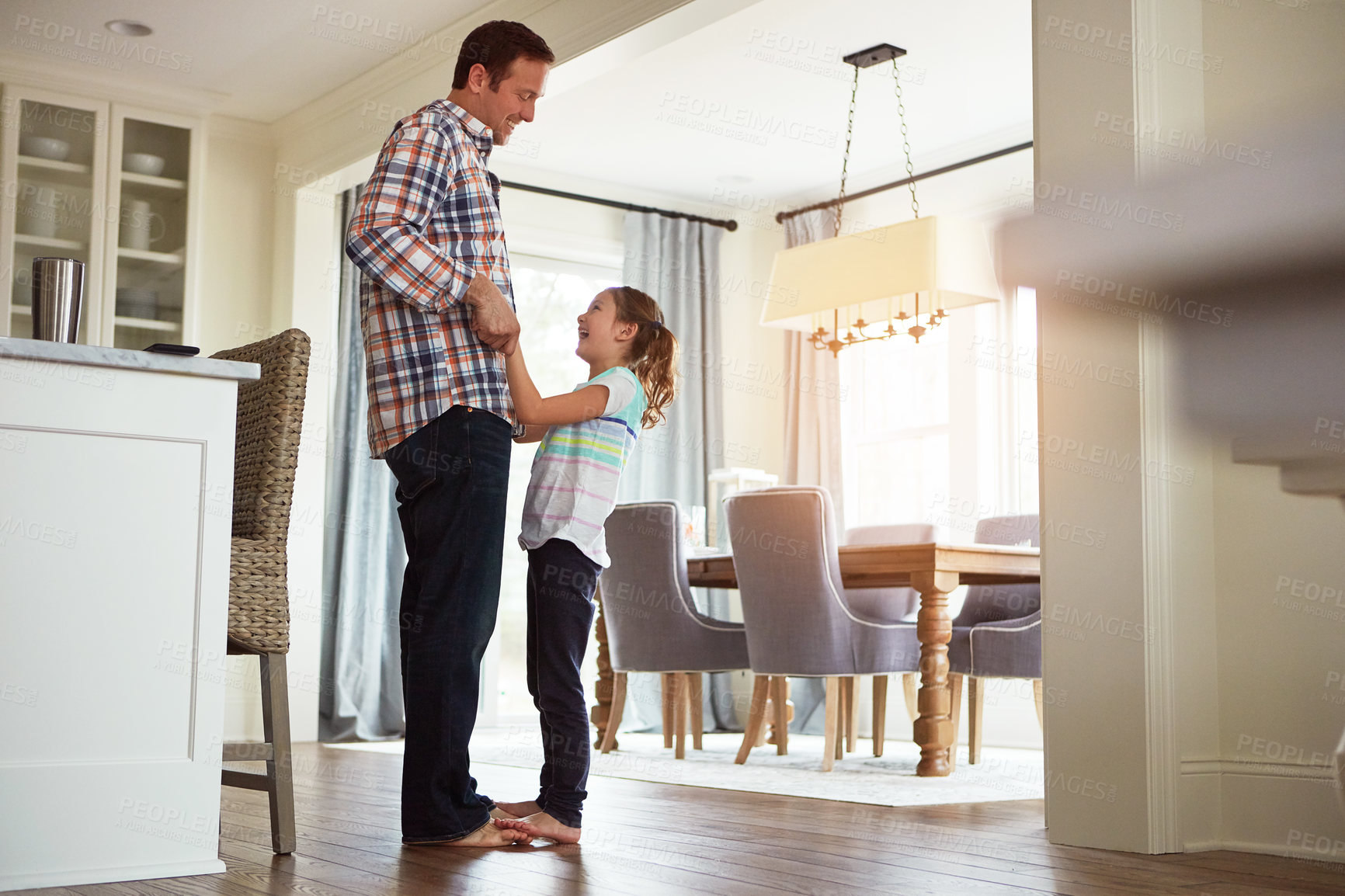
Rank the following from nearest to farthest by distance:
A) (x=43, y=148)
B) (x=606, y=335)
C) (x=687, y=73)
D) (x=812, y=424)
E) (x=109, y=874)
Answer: (x=109, y=874), (x=606, y=335), (x=43, y=148), (x=687, y=73), (x=812, y=424)

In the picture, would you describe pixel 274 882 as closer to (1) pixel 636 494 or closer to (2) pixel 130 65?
(2) pixel 130 65

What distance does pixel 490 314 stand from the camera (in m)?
1.99

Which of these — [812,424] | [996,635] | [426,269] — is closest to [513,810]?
→ [426,269]

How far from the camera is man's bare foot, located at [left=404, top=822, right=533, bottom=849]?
207 cm

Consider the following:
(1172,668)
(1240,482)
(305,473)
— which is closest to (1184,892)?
(1172,668)

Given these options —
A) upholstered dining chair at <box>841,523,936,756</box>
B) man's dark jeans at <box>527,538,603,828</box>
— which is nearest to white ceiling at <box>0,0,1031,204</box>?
upholstered dining chair at <box>841,523,936,756</box>

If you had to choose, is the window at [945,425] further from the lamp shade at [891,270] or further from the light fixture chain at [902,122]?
the lamp shade at [891,270]

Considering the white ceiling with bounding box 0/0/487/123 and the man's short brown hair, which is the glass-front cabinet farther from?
the man's short brown hair

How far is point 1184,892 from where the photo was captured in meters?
1.75

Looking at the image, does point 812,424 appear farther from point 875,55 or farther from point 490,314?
point 490,314

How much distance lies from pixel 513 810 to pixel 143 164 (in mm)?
3533

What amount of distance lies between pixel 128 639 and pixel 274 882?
0.41 meters

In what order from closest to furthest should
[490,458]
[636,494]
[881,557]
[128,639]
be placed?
1. [128,639]
2. [490,458]
3. [881,557]
4. [636,494]

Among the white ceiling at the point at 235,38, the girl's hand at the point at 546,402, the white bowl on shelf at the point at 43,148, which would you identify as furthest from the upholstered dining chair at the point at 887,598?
the white bowl on shelf at the point at 43,148
